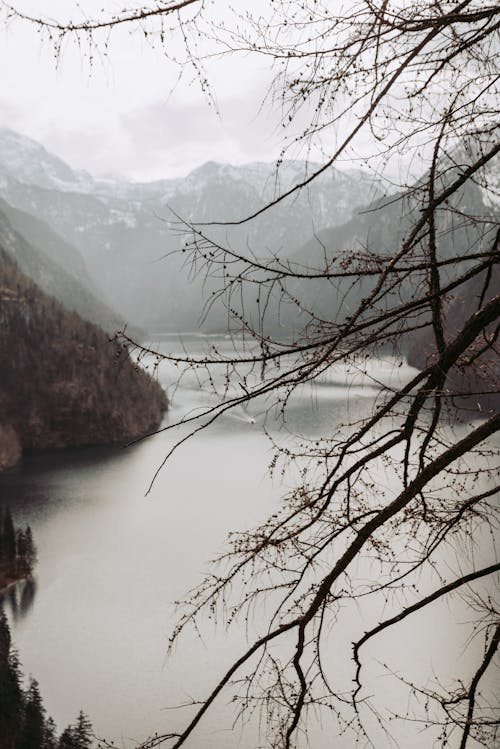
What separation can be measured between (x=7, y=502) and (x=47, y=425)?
23.4 meters

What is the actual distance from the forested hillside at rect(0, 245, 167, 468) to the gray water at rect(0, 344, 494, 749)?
33.2 ft

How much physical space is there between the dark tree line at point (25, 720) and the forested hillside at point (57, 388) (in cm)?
3281

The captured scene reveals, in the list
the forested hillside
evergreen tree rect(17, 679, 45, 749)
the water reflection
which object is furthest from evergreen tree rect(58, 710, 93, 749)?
the forested hillside

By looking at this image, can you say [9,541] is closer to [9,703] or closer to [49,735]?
[9,703]

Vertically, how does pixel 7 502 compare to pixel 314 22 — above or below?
below

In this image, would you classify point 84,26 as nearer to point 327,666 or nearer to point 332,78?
point 332,78

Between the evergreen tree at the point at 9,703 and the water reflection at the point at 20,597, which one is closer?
the evergreen tree at the point at 9,703

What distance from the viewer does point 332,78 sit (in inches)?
79.7

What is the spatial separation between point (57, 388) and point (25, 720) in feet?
164

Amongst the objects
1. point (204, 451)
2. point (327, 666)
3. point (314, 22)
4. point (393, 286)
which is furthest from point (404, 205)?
point (204, 451)

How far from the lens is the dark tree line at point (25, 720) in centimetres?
1839

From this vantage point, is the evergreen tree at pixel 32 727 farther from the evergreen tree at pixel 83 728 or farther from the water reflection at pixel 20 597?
the water reflection at pixel 20 597

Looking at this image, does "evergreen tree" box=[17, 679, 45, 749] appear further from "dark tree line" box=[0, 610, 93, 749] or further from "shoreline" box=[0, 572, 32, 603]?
"shoreline" box=[0, 572, 32, 603]

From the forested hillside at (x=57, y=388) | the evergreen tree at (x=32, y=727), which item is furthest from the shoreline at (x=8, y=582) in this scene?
the forested hillside at (x=57, y=388)
